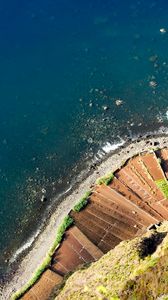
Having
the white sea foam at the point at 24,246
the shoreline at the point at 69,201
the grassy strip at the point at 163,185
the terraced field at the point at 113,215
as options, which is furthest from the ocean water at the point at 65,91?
the grassy strip at the point at 163,185

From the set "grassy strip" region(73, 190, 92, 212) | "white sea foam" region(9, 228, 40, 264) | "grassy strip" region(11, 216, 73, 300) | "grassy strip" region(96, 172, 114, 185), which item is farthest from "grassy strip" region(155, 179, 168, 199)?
"white sea foam" region(9, 228, 40, 264)

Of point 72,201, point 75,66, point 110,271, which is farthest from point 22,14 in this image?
point 110,271

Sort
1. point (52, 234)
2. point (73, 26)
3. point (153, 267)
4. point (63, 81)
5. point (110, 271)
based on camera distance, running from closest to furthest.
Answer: point (153, 267)
point (110, 271)
point (52, 234)
point (63, 81)
point (73, 26)

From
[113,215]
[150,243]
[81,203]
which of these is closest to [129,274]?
[150,243]

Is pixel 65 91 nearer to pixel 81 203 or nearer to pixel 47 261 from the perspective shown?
pixel 81 203

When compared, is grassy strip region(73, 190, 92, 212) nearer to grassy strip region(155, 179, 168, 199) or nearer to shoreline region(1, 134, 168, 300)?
shoreline region(1, 134, 168, 300)

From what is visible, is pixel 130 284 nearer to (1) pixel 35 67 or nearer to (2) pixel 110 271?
(2) pixel 110 271
